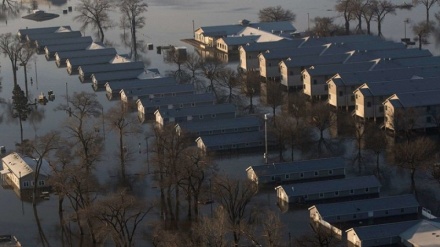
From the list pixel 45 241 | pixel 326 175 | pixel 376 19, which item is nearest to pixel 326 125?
pixel 326 175

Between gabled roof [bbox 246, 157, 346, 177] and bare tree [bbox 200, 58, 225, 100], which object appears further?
bare tree [bbox 200, 58, 225, 100]

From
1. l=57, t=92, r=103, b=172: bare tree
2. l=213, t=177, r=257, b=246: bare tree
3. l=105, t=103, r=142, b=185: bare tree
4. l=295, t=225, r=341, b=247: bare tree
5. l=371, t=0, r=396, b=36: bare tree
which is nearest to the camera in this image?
l=295, t=225, r=341, b=247: bare tree

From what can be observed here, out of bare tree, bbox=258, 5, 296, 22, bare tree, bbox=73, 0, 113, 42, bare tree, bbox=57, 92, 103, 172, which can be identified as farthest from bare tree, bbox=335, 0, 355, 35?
bare tree, bbox=57, 92, 103, 172

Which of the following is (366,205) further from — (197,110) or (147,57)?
(147,57)

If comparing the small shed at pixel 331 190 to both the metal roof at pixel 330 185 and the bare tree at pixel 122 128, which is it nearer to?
the metal roof at pixel 330 185

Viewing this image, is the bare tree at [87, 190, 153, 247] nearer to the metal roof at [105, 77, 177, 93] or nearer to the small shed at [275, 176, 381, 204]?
the small shed at [275, 176, 381, 204]

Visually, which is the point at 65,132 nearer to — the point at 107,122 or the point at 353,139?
the point at 107,122
